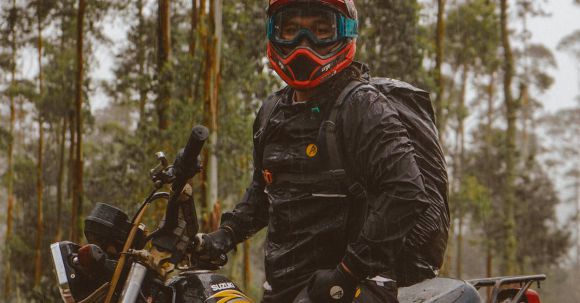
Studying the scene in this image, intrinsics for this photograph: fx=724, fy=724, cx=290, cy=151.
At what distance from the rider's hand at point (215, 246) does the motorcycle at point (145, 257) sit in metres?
0.19

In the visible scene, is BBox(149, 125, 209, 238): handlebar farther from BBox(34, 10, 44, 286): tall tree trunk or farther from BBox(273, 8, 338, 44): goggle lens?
BBox(34, 10, 44, 286): tall tree trunk

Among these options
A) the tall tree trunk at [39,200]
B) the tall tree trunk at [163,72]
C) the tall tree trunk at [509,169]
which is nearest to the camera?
the tall tree trunk at [163,72]

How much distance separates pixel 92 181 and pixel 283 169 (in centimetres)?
2392

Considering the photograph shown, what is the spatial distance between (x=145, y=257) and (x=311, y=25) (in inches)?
48.4

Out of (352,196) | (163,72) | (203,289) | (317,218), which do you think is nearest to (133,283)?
(203,289)

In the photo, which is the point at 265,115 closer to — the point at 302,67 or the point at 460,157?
the point at 302,67

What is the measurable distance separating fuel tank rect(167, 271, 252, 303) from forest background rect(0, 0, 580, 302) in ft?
37.1

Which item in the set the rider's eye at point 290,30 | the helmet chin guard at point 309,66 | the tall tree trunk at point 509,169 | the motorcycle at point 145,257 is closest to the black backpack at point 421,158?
the helmet chin guard at point 309,66

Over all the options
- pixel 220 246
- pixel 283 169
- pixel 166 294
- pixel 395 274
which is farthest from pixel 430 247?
pixel 166 294

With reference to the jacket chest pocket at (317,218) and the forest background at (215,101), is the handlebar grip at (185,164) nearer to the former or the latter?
the jacket chest pocket at (317,218)

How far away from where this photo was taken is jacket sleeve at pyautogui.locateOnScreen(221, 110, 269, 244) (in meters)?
3.47

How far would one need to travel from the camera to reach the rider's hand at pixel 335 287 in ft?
8.77

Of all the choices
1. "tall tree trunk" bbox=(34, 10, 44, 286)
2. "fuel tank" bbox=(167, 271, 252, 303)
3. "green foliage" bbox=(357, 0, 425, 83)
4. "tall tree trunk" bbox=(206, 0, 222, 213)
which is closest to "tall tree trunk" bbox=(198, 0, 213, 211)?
"tall tree trunk" bbox=(206, 0, 222, 213)

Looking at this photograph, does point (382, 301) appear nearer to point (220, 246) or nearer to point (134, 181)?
point (220, 246)
